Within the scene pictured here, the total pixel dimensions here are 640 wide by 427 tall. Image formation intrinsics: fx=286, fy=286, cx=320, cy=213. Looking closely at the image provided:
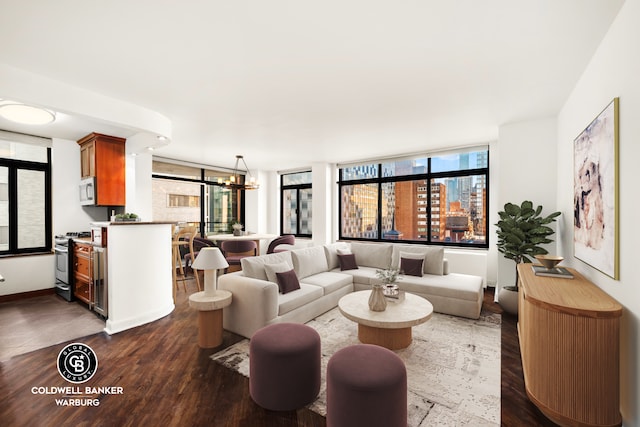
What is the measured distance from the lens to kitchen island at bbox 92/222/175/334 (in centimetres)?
336

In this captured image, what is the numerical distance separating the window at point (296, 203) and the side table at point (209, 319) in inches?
198

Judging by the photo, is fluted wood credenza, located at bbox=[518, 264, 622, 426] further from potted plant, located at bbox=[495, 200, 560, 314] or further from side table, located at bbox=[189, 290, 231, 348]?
side table, located at bbox=[189, 290, 231, 348]

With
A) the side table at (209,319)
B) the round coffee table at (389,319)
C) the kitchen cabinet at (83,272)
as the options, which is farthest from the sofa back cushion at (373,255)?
the kitchen cabinet at (83,272)

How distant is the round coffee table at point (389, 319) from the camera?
2670 mm

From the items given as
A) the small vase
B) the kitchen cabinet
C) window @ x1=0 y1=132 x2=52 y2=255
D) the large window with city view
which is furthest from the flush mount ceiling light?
the large window with city view

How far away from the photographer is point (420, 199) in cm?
607

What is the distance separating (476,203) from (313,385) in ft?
15.6

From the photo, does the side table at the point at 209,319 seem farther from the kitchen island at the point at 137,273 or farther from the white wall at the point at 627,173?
the white wall at the point at 627,173

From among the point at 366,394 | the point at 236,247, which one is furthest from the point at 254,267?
the point at 366,394

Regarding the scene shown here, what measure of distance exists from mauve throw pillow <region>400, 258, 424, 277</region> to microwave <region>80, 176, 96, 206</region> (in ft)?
16.3

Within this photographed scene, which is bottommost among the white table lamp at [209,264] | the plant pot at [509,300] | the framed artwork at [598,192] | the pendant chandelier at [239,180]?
the plant pot at [509,300]

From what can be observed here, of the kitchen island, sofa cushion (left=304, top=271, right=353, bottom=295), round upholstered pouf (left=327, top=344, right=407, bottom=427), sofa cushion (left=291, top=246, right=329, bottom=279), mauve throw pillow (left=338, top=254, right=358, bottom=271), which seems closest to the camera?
round upholstered pouf (left=327, top=344, right=407, bottom=427)

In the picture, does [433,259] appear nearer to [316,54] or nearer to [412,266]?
[412,266]

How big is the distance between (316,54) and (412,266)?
3.26 m
